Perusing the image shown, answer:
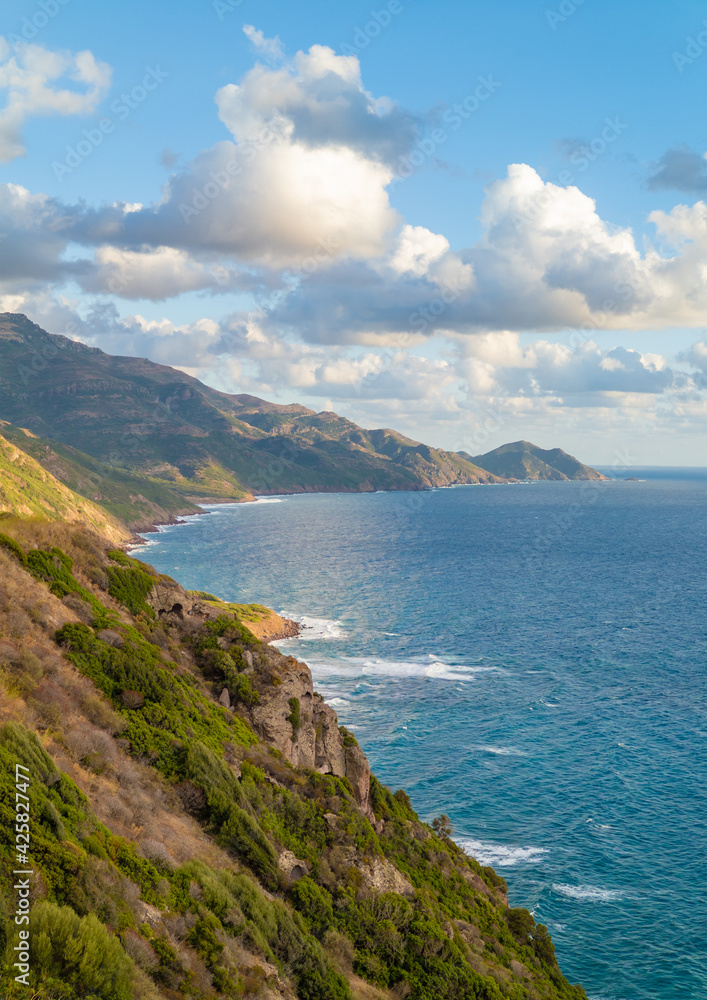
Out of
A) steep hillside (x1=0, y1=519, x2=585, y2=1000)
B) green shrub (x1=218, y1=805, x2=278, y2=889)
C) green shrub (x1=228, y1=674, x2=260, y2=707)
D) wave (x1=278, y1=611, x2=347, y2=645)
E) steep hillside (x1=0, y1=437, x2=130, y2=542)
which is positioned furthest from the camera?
steep hillside (x1=0, y1=437, x2=130, y2=542)

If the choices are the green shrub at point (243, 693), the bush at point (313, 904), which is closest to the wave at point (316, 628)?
the green shrub at point (243, 693)

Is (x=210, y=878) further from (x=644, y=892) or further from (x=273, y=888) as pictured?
(x=644, y=892)

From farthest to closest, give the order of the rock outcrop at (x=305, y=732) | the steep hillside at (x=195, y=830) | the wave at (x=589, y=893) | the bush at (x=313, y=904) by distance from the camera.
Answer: the wave at (x=589, y=893)
the rock outcrop at (x=305, y=732)
the bush at (x=313, y=904)
the steep hillside at (x=195, y=830)

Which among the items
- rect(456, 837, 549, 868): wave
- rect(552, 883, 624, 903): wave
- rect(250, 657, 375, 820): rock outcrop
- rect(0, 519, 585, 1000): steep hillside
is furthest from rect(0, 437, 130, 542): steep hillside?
rect(552, 883, 624, 903): wave

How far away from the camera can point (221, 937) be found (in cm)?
1745

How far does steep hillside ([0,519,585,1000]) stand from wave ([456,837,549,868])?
8237 millimetres

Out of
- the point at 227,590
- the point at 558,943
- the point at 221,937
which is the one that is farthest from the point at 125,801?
the point at 227,590

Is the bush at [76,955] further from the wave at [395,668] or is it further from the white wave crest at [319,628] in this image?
the white wave crest at [319,628]

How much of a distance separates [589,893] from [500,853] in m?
7.19

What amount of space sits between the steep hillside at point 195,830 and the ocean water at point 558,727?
9776 mm

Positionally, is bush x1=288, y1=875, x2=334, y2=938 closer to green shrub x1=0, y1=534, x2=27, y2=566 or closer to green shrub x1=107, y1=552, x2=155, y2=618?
green shrub x1=107, y1=552, x2=155, y2=618

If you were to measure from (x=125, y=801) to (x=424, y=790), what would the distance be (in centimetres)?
→ 4600

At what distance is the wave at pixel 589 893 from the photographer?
4578 centimetres

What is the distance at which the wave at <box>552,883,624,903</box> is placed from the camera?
4578cm
